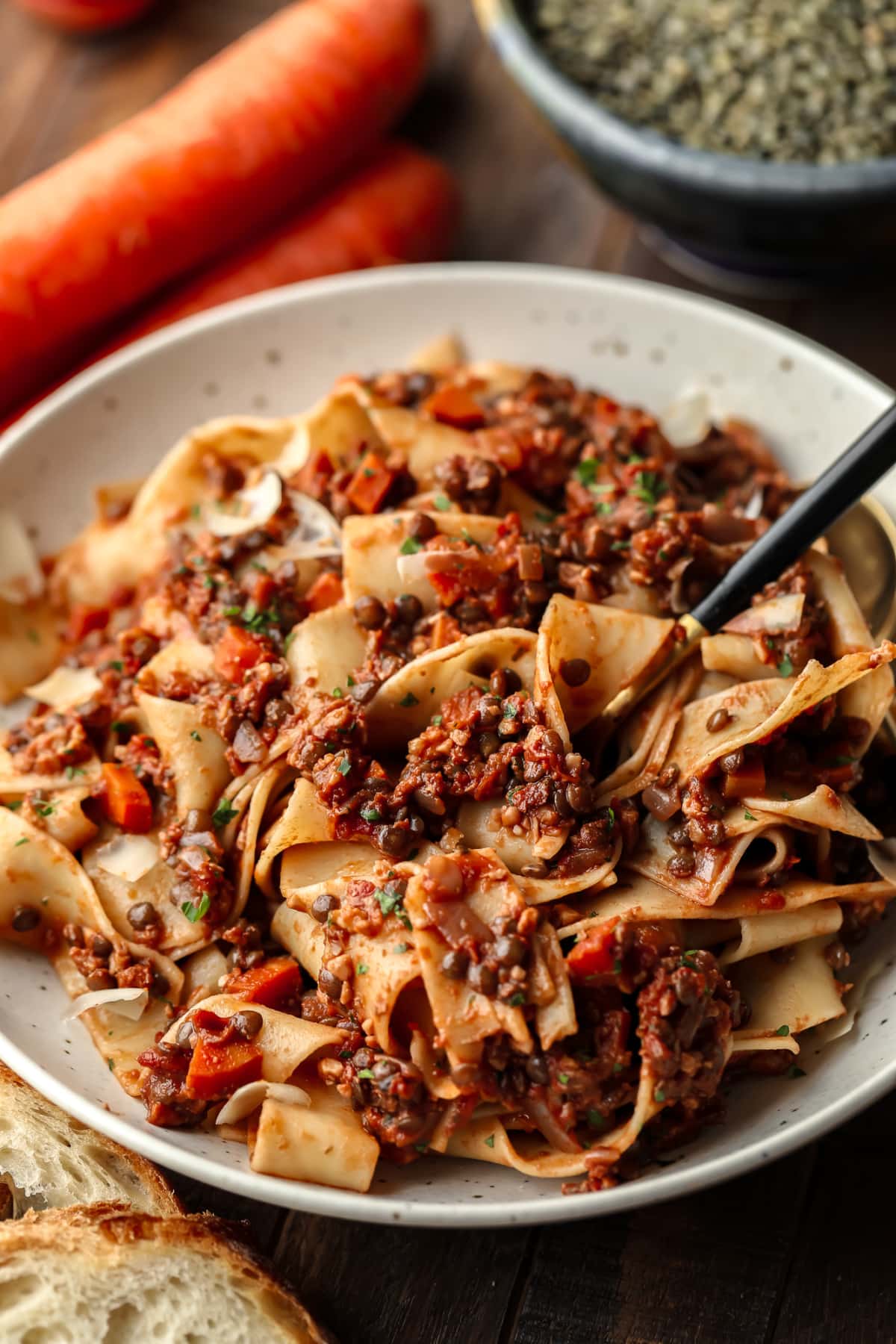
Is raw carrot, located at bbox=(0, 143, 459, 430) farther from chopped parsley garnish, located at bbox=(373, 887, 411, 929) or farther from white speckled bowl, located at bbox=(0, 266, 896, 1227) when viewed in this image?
chopped parsley garnish, located at bbox=(373, 887, 411, 929)

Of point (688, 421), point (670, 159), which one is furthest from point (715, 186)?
point (688, 421)

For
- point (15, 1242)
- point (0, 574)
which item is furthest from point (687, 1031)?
point (0, 574)

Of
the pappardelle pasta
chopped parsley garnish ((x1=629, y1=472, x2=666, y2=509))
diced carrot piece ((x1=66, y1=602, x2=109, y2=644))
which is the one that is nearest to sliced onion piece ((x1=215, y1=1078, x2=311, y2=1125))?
the pappardelle pasta

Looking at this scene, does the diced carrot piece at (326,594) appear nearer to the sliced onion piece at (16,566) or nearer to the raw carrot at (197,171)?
the sliced onion piece at (16,566)

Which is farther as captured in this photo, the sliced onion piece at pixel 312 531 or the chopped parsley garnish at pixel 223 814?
the sliced onion piece at pixel 312 531

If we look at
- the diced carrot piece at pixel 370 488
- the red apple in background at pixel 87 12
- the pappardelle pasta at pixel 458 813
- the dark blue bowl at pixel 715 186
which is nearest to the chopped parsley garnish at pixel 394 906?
the pappardelle pasta at pixel 458 813

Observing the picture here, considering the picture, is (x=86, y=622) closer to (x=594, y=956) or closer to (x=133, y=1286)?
(x=133, y=1286)
